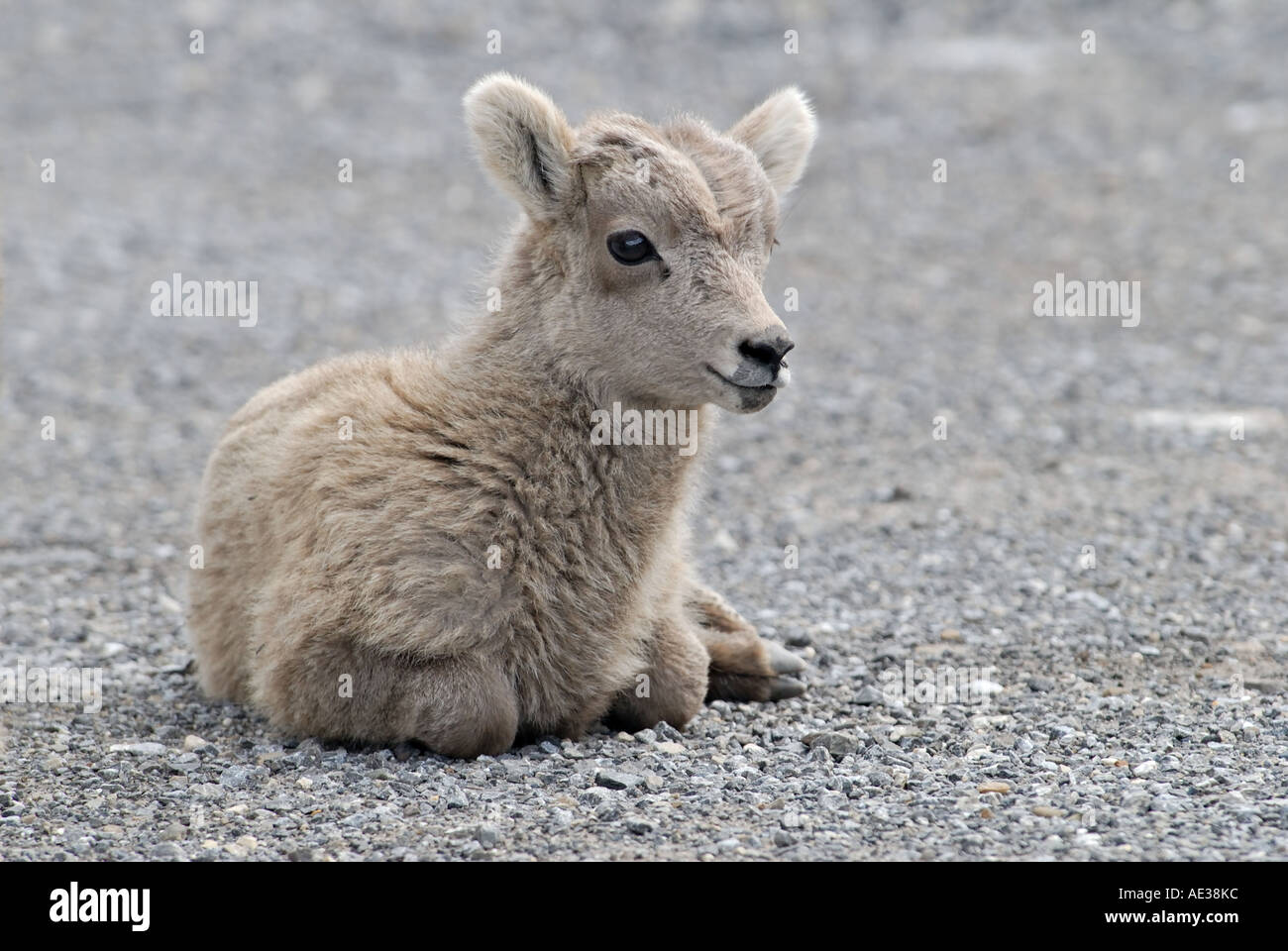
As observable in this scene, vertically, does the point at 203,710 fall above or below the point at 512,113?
below

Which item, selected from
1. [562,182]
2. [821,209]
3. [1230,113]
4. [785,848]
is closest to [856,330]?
[821,209]

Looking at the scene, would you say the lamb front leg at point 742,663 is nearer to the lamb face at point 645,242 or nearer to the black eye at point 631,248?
the lamb face at point 645,242

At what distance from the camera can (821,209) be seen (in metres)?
22.9

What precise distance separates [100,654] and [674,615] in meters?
3.68

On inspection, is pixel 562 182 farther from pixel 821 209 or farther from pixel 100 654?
pixel 821 209

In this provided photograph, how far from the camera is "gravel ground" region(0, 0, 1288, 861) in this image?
7254mm

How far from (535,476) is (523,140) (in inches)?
63.9

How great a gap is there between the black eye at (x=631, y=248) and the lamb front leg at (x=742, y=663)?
1.96 meters

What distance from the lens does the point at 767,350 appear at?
297 inches

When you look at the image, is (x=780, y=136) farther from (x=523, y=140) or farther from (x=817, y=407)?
(x=817, y=407)

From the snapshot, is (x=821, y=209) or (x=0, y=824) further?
(x=821, y=209)

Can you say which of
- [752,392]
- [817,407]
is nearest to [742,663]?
[752,392]

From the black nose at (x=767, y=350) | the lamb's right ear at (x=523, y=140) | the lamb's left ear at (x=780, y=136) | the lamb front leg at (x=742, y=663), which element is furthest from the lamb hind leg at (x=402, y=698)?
the lamb's left ear at (x=780, y=136)

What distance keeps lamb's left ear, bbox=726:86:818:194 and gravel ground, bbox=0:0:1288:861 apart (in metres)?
2.79
